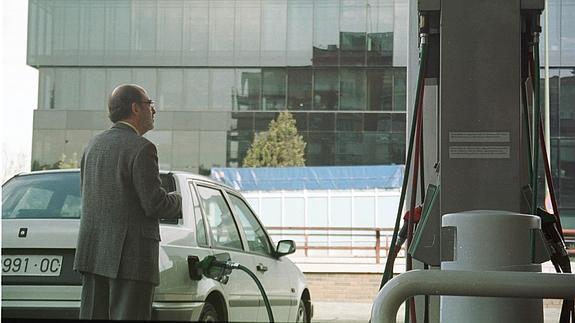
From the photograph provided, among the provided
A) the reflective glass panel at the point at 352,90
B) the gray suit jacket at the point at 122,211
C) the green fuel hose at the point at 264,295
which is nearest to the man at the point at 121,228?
the gray suit jacket at the point at 122,211

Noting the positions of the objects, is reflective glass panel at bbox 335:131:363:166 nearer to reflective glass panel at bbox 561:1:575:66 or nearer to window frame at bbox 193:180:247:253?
window frame at bbox 193:180:247:253

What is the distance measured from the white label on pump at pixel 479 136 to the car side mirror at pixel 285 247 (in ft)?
5.04

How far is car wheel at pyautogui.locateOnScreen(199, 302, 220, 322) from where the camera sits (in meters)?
2.96

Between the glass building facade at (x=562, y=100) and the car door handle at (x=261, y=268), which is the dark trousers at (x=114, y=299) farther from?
the glass building facade at (x=562, y=100)

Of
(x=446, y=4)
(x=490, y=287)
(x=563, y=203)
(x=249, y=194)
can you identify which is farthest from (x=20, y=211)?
(x=490, y=287)

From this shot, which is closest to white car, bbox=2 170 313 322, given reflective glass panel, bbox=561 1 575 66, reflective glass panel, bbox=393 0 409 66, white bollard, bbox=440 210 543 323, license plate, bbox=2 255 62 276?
license plate, bbox=2 255 62 276

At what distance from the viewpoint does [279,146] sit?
3.33 meters

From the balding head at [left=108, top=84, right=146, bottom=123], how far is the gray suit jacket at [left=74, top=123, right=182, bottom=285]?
153 millimetres

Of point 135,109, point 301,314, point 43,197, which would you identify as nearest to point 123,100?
point 135,109

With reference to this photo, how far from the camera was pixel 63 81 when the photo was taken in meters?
3.32

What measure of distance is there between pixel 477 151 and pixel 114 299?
4.94ft

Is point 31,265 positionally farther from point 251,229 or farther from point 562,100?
point 562,100

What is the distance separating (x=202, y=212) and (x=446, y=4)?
57.4 inches

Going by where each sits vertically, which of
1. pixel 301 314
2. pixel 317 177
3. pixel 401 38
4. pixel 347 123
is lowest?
pixel 301 314
